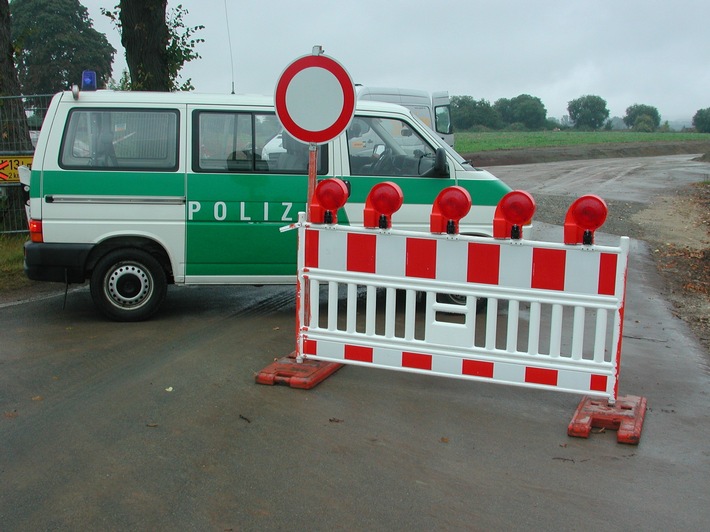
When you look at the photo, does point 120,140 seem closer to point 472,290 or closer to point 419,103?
point 472,290

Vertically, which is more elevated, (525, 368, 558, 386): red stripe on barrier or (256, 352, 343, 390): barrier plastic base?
(525, 368, 558, 386): red stripe on barrier

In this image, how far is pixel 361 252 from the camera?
6113 mm

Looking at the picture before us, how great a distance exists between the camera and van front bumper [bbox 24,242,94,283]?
316 inches

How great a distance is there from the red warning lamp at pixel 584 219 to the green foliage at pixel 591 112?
12334 centimetres

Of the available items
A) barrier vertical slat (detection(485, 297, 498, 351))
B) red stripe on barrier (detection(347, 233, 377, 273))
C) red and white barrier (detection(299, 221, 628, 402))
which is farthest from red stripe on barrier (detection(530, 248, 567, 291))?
red stripe on barrier (detection(347, 233, 377, 273))

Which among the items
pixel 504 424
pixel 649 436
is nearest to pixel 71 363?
pixel 504 424

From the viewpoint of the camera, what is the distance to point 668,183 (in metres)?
30.8

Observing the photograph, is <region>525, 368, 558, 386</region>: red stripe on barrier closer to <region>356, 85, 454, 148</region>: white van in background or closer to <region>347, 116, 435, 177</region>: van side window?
<region>347, 116, 435, 177</region>: van side window

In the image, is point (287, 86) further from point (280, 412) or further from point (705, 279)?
point (705, 279)

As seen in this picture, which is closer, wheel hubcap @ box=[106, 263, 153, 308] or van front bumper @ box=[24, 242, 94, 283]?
van front bumper @ box=[24, 242, 94, 283]

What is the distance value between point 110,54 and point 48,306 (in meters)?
64.3

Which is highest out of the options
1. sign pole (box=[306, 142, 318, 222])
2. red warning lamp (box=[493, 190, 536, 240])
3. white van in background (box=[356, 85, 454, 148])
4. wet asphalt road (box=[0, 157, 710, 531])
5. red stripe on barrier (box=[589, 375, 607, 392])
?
white van in background (box=[356, 85, 454, 148])

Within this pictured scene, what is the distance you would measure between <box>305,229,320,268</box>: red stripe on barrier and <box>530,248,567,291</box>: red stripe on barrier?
164 cm

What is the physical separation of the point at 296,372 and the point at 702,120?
11851 centimetres
